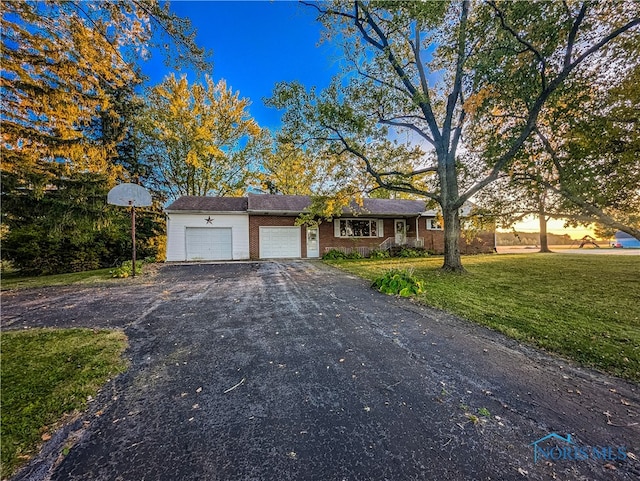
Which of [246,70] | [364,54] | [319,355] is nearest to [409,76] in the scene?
[364,54]

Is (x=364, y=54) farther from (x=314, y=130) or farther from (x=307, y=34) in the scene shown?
(x=314, y=130)

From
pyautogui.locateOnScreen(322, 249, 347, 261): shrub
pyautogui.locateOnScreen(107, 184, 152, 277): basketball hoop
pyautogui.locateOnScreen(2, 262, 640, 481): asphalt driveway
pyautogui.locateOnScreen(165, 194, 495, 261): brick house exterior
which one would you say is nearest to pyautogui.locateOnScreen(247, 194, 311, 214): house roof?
pyautogui.locateOnScreen(165, 194, 495, 261): brick house exterior

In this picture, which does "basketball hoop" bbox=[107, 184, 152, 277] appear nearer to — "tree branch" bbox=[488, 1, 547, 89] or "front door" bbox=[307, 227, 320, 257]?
"front door" bbox=[307, 227, 320, 257]

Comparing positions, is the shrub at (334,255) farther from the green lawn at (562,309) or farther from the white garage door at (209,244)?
the green lawn at (562,309)

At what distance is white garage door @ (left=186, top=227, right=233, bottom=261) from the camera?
14.6 m

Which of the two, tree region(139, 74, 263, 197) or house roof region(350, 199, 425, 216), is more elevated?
tree region(139, 74, 263, 197)

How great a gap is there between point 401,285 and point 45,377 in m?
6.09

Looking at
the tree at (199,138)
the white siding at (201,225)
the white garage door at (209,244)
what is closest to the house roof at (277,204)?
the white siding at (201,225)

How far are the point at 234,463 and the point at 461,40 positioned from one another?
985 centimetres

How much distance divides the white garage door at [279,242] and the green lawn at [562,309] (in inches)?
327

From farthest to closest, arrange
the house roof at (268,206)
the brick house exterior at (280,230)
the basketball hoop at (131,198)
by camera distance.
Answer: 1. the house roof at (268,206)
2. the brick house exterior at (280,230)
3. the basketball hoop at (131,198)

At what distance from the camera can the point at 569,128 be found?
6871 millimetres

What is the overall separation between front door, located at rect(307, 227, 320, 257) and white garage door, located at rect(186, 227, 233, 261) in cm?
478

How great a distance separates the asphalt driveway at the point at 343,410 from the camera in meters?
1.62
